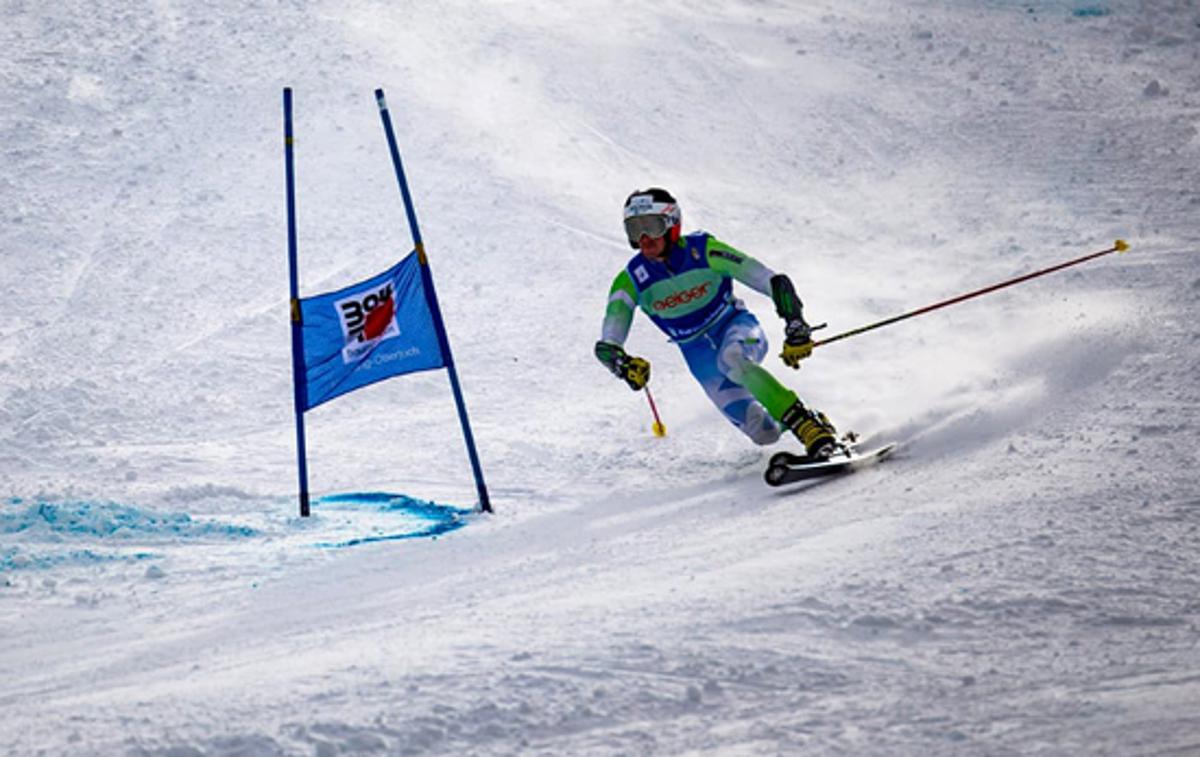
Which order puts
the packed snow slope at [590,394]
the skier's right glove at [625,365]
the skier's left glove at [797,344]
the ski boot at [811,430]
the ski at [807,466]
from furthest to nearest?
the skier's right glove at [625,365], the skier's left glove at [797,344], the ski boot at [811,430], the ski at [807,466], the packed snow slope at [590,394]

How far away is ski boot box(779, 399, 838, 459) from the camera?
691cm

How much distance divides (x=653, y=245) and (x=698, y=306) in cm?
41

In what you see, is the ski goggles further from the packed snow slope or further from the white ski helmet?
the packed snow slope

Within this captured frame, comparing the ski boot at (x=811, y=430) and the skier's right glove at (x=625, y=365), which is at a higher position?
the skier's right glove at (x=625, y=365)

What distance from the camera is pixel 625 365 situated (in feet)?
24.6

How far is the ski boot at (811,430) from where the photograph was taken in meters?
6.91

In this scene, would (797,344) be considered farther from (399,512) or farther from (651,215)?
(399,512)

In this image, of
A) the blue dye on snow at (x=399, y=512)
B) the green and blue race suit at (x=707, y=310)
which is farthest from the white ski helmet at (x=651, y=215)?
the blue dye on snow at (x=399, y=512)

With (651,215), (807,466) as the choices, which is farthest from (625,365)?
(807,466)

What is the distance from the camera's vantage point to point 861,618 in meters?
4.02

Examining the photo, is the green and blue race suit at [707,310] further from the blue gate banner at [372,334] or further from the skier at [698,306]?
the blue gate banner at [372,334]

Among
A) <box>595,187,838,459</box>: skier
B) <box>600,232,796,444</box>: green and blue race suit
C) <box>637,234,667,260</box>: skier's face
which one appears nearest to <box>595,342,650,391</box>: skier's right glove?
<box>595,187,838,459</box>: skier

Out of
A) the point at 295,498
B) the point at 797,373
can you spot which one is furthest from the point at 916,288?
the point at 295,498

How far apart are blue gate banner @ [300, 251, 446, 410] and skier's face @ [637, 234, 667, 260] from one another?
1.19m
